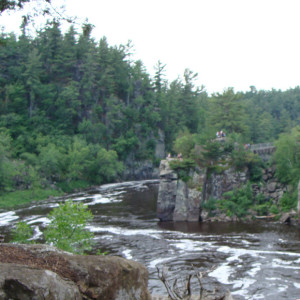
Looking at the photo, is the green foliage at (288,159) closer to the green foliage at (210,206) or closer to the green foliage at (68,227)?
the green foliage at (210,206)

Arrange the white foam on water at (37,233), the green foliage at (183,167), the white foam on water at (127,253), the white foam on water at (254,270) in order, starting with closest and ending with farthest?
1. the white foam on water at (254,270)
2. the white foam on water at (127,253)
3. the white foam on water at (37,233)
4. the green foliage at (183,167)

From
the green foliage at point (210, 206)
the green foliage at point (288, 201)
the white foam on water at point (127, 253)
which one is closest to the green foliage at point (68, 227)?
the white foam on water at point (127, 253)

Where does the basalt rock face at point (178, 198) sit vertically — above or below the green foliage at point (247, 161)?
below

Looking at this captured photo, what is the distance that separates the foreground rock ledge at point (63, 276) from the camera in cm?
771

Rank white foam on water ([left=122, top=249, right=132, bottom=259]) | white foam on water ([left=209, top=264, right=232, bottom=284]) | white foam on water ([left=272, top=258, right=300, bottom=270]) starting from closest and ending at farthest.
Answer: white foam on water ([left=209, top=264, right=232, bottom=284]) → white foam on water ([left=272, top=258, right=300, bottom=270]) → white foam on water ([left=122, top=249, right=132, bottom=259])

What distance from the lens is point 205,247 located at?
92.8ft

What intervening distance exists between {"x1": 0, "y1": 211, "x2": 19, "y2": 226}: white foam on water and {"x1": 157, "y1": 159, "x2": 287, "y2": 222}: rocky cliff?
15.4 m

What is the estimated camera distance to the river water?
2100 centimetres

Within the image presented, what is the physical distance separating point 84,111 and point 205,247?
2566 inches

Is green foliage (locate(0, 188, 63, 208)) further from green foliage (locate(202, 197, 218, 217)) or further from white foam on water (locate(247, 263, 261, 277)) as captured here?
white foam on water (locate(247, 263, 261, 277))

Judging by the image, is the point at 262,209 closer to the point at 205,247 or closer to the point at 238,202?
the point at 238,202

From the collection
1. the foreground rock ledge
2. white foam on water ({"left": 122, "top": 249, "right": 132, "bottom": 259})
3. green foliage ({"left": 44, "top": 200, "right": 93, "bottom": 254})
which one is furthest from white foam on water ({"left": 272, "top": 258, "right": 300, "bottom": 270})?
the foreground rock ledge

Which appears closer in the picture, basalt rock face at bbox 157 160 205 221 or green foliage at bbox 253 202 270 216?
green foliage at bbox 253 202 270 216

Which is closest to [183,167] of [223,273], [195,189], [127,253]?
[195,189]
